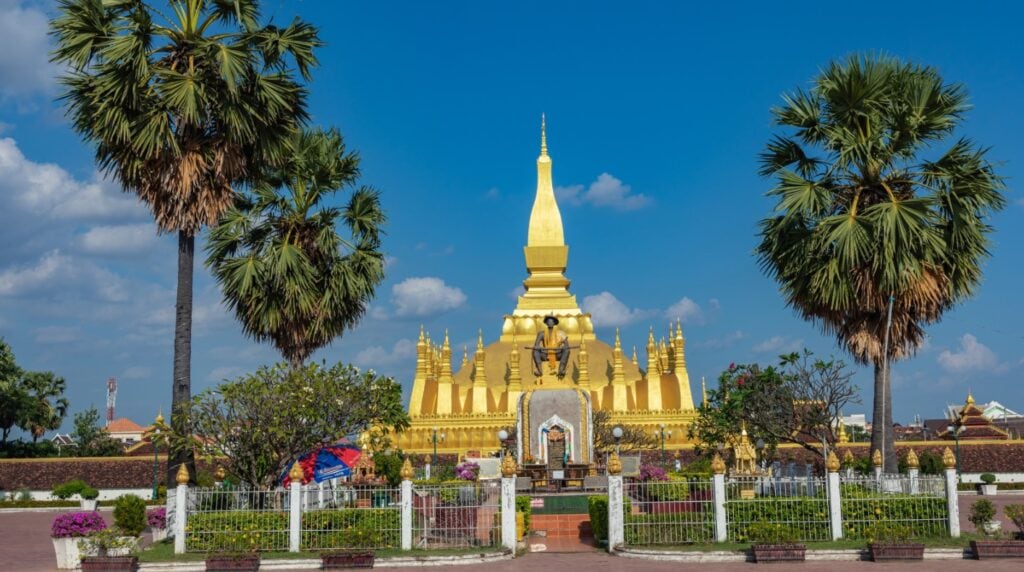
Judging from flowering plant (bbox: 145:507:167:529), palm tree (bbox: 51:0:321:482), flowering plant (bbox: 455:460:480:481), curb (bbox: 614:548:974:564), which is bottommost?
curb (bbox: 614:548:974:564)

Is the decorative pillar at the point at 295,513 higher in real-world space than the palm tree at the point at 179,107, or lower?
lower

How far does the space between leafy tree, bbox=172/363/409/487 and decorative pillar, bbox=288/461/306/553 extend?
5.53ft

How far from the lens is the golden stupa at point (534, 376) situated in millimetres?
51750

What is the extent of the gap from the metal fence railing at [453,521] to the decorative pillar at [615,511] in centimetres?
215

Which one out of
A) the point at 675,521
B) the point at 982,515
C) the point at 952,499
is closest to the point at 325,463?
the point at 675,521

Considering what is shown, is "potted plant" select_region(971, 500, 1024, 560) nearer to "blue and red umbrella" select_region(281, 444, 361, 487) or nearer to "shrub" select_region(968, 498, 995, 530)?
"shrub" select_region(968, 498, 995, 530)

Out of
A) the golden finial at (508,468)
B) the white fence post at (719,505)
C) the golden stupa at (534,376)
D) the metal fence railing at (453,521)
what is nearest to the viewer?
the golden finial at (508,468)

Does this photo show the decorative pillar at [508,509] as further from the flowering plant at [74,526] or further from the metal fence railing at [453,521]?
the flowering plant at [74,526]

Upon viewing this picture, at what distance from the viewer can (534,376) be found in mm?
47031

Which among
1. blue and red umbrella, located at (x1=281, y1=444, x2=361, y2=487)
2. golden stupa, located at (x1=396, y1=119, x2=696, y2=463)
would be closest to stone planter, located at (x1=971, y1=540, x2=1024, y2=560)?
blue and red umbrella, located at (x1=281, y1=444, x2=361, y2=487)

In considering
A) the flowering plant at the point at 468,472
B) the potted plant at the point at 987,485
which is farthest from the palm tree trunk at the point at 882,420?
the potted plant at the point at 987,485

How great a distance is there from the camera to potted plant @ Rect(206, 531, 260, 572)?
58.4ft

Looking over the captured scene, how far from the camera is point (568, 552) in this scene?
19.9m

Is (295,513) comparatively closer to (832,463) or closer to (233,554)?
(233,554)
